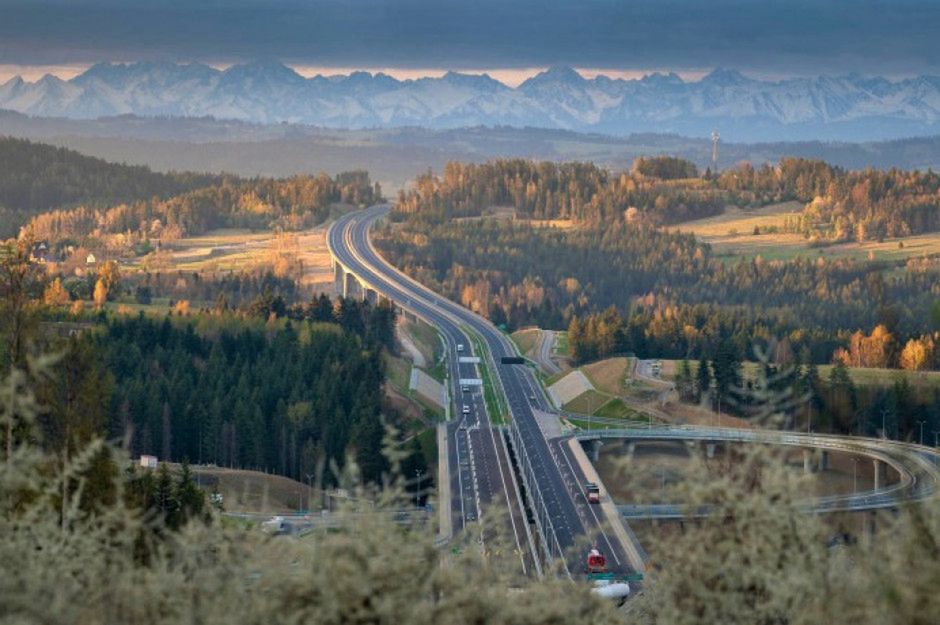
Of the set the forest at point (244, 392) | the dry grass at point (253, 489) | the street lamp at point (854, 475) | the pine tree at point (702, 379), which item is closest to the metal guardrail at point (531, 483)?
the forest at point (244, 392)

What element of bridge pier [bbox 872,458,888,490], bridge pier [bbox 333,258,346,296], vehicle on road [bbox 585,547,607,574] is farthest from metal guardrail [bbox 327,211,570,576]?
bridge pier [bbox 333,258,346,296]

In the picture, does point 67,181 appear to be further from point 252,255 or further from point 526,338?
point 526,338

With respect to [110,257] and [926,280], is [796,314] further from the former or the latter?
[110,257]

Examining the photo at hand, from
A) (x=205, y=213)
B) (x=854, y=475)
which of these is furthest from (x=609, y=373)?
(x=205, y=213)

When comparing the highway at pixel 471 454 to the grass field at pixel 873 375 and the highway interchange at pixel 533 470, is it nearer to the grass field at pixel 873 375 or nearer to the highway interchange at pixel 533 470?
the highway interchange at pixel 533 470

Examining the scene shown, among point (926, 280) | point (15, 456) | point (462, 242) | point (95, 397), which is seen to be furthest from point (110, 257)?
point (15, 456)

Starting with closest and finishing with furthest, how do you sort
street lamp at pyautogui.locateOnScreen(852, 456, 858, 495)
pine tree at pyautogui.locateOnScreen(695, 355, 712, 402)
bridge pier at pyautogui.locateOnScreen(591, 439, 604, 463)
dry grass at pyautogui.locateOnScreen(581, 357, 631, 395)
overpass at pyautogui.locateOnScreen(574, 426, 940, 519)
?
1. overpass at pyautogui.locateOnScreen(574, 426, 940, 519)
2. street lamp at pyautogui.locateOnScreen(852, 456, 858, 495)
3. bridge pier at pyautogui.locateOnScreen(591, 439, 604, 463)
4. pine tree at pyautogui.locateOnScreen(695, 355, 712, 402)
5. dry grass at pyautogui.locateOnScreen(581, 357, 631, 395)

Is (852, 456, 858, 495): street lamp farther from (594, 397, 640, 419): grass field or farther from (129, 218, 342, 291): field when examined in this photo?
(129, 218, 342, 291): field
